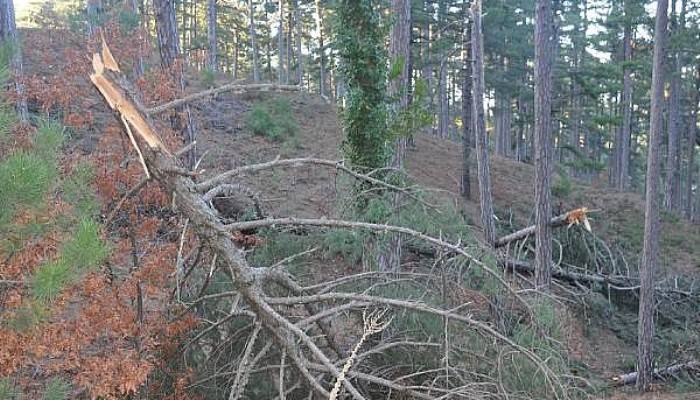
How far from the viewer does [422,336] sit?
5473 millimetres

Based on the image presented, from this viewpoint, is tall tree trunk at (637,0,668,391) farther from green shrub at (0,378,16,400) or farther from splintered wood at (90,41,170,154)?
green shrub at (0,378,16,400)

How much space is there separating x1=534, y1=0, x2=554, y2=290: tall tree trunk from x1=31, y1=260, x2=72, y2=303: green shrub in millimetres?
9199

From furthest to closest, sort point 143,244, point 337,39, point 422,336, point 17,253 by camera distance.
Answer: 1. point 337,39
2. point 143,244
3. point 422,336
4. point 17,253

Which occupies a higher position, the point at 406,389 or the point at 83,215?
the point at 83,215

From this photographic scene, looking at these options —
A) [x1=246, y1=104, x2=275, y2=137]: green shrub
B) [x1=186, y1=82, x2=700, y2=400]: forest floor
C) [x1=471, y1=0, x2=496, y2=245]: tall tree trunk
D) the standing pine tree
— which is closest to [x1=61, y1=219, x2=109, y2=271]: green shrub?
the standing pine tree

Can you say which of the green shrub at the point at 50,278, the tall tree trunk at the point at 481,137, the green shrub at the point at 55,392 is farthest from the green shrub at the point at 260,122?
the green shrub at the point at 50,278

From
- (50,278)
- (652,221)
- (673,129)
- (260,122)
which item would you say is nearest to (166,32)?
(50,278)

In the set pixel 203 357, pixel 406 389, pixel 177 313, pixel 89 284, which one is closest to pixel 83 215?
pixel 89 284

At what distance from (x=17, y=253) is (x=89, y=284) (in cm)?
56

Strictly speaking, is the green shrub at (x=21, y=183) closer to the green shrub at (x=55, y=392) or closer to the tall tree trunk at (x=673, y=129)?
the green shrub at (x=55, y=392)

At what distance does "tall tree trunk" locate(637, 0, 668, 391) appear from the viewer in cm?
1071

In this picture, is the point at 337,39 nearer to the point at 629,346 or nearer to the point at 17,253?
the point at 17,253

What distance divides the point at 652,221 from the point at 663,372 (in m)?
2.92

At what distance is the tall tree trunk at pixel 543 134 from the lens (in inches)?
433
